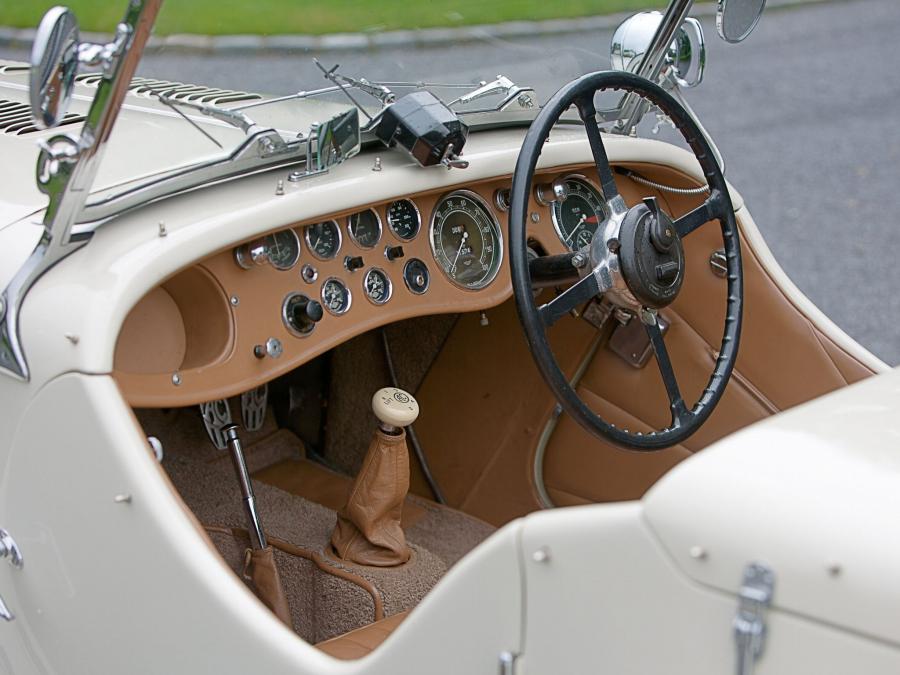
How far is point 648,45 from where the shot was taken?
2424 millimetres

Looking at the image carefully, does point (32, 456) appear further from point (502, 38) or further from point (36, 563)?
point (502, 38)

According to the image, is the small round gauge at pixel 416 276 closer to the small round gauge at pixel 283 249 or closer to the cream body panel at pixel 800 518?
the small round gauge at pixel 283 249

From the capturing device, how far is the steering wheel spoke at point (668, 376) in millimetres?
2117

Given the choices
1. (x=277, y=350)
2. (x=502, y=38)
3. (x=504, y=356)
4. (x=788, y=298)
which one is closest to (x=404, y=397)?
(x=277, y=350)

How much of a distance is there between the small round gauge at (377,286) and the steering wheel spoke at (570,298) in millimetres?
309

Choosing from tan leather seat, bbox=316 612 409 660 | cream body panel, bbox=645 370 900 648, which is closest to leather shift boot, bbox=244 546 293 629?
tan leather seat, bbox=316 612 409 660

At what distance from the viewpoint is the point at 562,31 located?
2.40 metres

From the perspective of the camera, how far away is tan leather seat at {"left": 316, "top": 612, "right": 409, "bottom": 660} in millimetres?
1895

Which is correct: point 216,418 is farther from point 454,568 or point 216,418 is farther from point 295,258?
point 454,568

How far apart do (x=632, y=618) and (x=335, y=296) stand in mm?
1020

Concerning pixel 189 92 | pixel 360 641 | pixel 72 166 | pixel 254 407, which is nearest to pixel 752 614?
pixel 360 641

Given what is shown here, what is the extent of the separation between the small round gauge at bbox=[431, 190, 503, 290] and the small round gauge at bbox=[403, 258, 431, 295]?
0.04 metres

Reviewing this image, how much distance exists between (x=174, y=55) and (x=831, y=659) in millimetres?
1617

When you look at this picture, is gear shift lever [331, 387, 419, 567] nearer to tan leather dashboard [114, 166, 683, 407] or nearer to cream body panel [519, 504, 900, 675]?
tan leather dashboard [114, 166, 683, 407]
